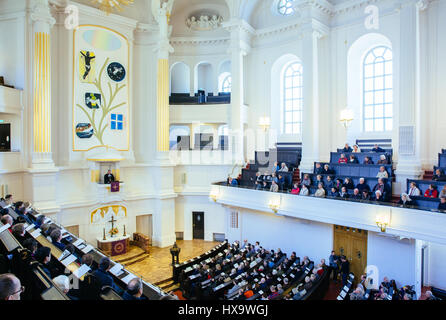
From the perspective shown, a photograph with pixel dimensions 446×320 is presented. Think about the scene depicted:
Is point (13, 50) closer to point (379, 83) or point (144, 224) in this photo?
point (144, 224)

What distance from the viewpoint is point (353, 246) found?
11.8m

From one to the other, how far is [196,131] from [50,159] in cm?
773

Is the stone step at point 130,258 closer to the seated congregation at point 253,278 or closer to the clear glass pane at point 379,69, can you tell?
the seated congregation at point 253,278

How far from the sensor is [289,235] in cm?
1362

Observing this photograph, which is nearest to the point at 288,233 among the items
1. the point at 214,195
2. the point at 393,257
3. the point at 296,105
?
the point at 214,195

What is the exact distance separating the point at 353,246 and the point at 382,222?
2.39 meters

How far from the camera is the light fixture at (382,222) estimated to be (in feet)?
31.6

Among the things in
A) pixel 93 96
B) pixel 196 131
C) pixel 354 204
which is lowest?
pixel 354 204

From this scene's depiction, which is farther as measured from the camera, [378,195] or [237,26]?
[237,26]

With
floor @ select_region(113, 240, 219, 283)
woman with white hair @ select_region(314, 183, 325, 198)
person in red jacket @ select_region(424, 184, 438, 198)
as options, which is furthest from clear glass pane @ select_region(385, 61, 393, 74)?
floor @ select_region(113, 240, 219, 283)

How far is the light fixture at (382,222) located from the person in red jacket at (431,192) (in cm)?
→ 133
